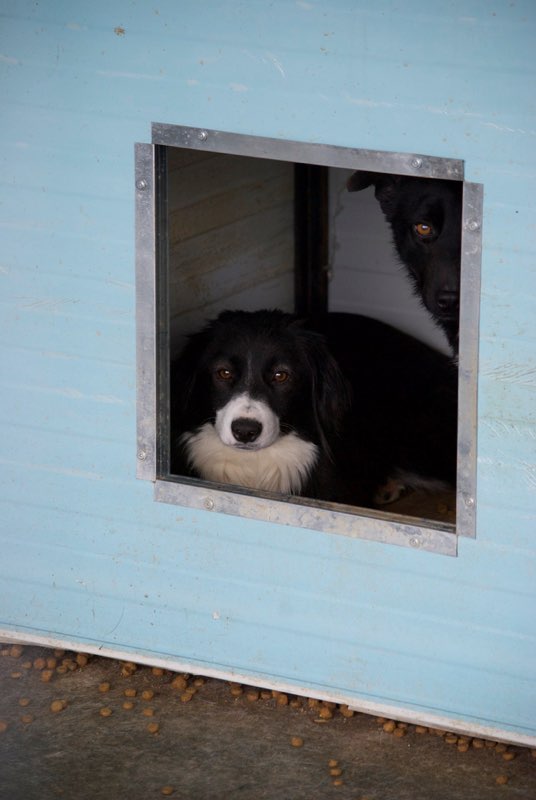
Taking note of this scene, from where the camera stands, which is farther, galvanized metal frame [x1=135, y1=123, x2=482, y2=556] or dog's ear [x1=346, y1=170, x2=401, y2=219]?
dog's ear [x1=346, y1=170, x2=401, y2=219]

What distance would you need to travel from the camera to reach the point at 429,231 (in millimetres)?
3484

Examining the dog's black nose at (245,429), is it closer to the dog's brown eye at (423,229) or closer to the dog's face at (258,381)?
the dog's face at (258,381)

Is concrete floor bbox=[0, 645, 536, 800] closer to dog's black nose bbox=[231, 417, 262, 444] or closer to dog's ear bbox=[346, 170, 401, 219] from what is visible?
dog's black nose bbox=[231, 417, 262, 444]

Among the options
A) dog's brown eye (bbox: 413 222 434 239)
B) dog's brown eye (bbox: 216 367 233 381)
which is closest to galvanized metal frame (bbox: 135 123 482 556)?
dog's brown eye (bbox: 216 367 233 381)

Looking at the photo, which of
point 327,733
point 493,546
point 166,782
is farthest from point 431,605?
point 166,782

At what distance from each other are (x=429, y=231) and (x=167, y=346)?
0.84 m

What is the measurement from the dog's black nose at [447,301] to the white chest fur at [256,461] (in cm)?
62

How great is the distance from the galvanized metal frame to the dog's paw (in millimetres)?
1259

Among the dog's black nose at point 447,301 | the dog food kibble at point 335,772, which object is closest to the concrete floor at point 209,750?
the dog food kibble at point 335,772

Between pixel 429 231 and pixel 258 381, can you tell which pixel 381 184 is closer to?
pixel 429 231

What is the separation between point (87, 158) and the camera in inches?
120

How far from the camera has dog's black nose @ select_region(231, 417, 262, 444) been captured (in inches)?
139

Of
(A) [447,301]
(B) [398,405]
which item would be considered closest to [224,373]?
(A) [447,301]

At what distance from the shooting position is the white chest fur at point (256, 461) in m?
3.77
